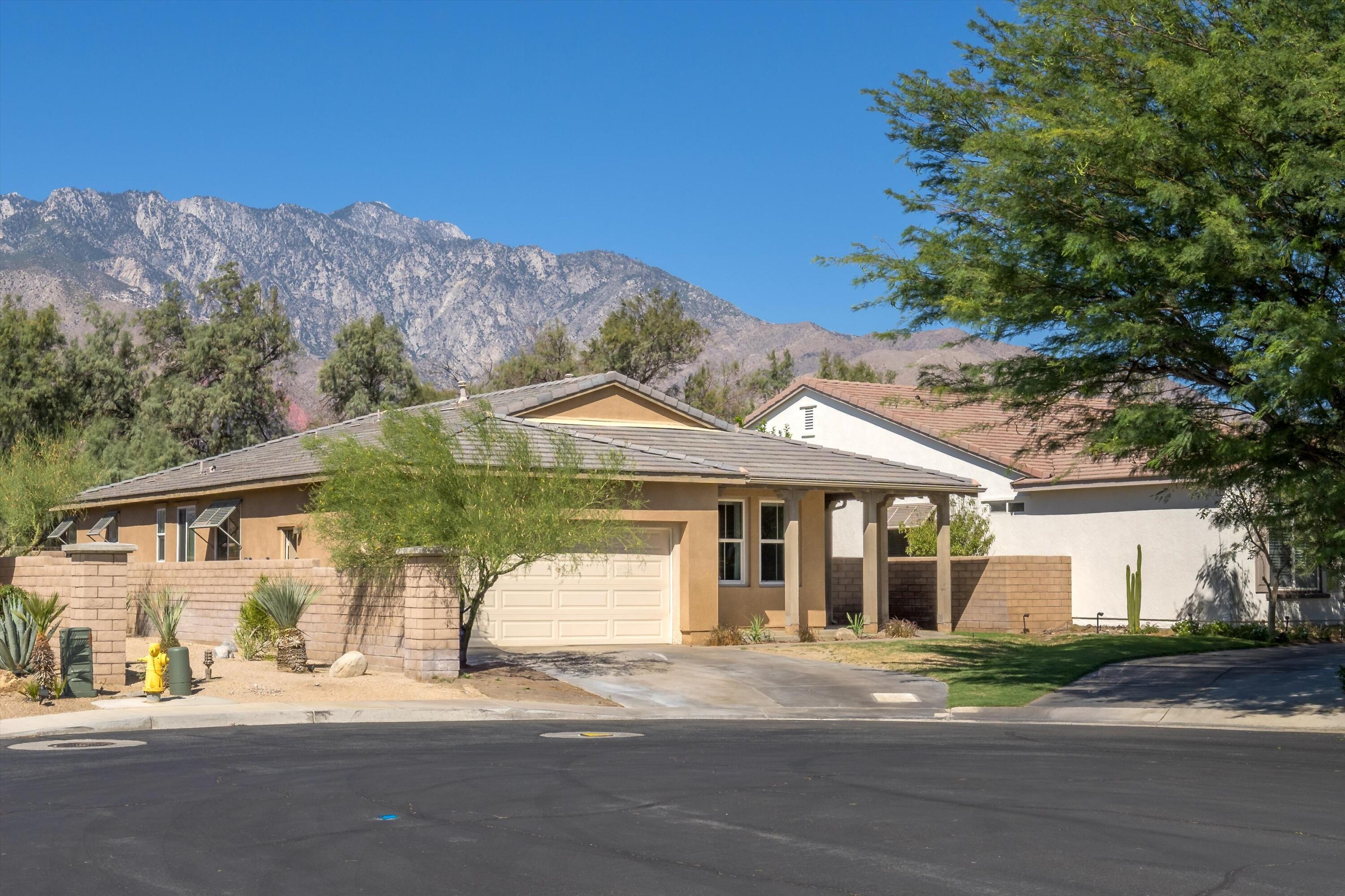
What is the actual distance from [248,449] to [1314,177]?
25.6 metres

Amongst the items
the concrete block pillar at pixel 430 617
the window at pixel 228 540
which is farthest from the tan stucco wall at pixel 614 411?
the concrete block pillar at pixel 430 617

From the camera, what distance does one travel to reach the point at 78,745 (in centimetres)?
1480

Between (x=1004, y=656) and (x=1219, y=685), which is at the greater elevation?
(x=1004, y=656)

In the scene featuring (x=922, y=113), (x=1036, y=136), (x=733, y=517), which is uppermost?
(x=922, y=113)

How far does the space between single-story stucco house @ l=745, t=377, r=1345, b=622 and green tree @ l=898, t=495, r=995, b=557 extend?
0.30m

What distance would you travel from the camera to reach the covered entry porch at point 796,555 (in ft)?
92.5

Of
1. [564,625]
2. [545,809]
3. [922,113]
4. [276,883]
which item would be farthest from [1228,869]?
[564,625]

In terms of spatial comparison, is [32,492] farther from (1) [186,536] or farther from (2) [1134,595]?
(2) [1134,595]

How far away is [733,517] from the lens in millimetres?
28766

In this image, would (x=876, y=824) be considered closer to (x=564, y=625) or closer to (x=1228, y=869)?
(x=1228, y=869)

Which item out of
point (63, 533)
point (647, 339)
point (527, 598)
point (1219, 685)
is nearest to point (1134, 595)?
point (1219, 685)

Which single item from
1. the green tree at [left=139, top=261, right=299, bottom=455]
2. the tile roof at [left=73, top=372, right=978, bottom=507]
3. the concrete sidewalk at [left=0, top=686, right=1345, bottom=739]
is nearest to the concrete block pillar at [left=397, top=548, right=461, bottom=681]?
the concrete sidewalk at [left=0, top=686, right=1345, bottom=739]

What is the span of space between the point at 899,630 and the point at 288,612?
12732mm

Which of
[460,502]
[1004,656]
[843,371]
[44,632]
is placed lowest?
[1004,656]
